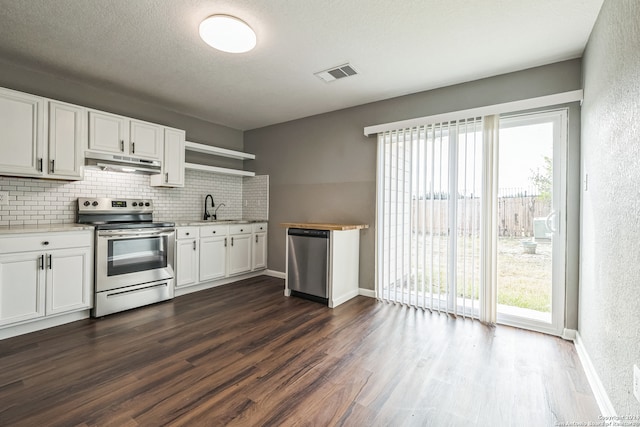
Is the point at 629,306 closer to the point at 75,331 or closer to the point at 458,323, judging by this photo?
the point at 458,323

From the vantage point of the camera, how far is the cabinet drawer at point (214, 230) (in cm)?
400

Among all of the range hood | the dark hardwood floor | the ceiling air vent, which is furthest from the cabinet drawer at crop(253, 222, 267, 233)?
the ceiling air vent

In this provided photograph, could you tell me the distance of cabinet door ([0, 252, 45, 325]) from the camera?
240 centimetres

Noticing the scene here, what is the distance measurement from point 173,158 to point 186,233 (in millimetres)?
1054

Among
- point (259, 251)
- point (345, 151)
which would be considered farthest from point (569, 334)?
point (259, 251)

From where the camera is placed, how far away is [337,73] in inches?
119

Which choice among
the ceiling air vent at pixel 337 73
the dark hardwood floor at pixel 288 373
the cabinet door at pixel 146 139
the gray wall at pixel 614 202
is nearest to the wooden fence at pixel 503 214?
the gray wall at pixel 614 202

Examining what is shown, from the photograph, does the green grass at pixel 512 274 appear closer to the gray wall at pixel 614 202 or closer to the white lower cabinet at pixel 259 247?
the gray wall at pixel 614 202

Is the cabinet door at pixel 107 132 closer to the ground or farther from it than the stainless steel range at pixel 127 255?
farther from it

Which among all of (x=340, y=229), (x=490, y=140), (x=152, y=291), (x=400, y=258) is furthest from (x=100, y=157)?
(x=490, y=140)

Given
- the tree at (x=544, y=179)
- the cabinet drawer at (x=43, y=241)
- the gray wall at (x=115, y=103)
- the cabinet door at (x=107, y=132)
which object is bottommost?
the cabinet drawer at (x=43, y=241)

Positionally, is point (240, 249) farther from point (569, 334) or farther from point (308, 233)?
point (569, 334)

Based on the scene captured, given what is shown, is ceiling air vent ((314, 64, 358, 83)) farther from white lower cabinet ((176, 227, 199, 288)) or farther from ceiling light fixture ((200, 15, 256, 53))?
white lower cabinet ((176, 227, 199, 288))

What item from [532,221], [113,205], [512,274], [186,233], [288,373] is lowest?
[288,373]
